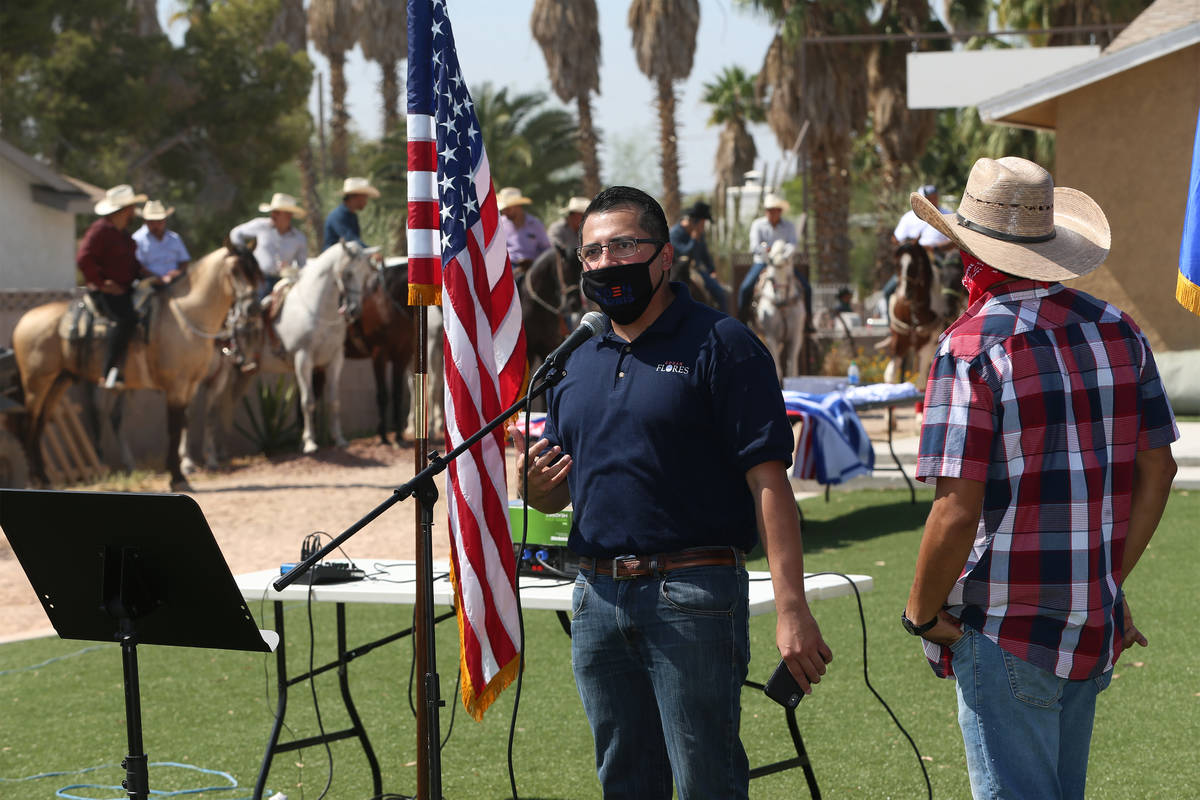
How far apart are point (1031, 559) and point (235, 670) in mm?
5862

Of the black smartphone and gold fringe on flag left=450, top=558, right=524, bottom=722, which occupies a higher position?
the black smartphone

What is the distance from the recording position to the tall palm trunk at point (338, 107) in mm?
45062

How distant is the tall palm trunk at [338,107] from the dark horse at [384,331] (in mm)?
26307

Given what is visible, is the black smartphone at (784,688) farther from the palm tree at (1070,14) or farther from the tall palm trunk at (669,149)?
the tall palm trunk at (669,149)

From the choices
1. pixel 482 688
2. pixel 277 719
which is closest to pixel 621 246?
pixel 482 688

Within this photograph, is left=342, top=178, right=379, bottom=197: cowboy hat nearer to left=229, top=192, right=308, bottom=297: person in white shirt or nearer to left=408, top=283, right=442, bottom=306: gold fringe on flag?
left=229, top=192, right=308, bottom=297: person in white shirt

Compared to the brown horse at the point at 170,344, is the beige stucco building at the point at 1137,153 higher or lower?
higher

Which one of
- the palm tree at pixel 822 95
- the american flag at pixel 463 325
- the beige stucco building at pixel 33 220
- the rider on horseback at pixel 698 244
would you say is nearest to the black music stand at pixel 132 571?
the american flag at pixel 463 325

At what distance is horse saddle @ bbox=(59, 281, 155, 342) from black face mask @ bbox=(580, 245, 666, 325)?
13099mm

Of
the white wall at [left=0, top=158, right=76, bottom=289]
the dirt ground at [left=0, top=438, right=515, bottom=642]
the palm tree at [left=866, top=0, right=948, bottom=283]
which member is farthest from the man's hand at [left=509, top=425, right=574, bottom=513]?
the palm tree at [left=866, top=0, right=948, bottom=283]

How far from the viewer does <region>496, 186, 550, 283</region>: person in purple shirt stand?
18328 mm

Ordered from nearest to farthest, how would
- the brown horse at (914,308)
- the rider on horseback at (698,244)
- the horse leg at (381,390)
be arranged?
the brown horse at (914,308) < the rider on horseback at (698,244) < the horse leg at (381,390)

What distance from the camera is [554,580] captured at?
546 centimetres

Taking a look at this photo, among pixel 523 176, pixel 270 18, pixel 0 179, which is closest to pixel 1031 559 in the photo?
pixel 0 179
